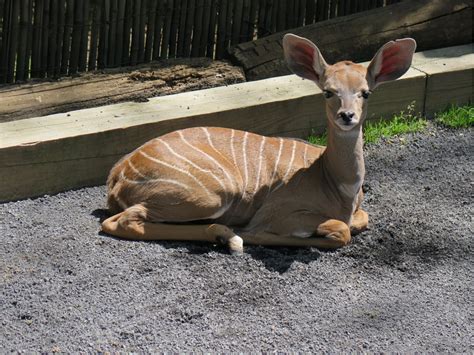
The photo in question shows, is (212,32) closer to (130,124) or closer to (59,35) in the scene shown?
(59,35)

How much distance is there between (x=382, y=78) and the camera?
233 inches

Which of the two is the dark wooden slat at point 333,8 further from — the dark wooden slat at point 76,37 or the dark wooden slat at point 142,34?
the dark wooden slat at point 76,37

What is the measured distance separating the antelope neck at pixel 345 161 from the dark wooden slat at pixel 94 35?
218 centimetres

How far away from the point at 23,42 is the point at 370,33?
2.79 m

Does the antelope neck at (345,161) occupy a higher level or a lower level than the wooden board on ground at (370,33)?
lower

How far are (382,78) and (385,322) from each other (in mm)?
1586

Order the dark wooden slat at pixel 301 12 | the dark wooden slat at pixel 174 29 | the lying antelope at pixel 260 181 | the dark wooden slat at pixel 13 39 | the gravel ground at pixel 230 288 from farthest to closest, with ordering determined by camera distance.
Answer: the dark wooden slat at pixel 301 12
the dark wooden slat at pixel 174 29
the dark wooden slat at pixel 13 39
the lying antelope at pixel 260 181
the gravel ground at pixel 230 288

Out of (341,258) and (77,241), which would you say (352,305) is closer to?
(341,258)

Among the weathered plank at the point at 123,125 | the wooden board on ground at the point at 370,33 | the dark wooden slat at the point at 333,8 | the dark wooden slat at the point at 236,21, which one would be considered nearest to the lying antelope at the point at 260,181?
the weathered plank at the point at 123,125

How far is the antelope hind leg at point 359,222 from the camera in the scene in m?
6.03

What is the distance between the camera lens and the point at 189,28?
757 cm

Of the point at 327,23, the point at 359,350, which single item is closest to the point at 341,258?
the point at 359,350

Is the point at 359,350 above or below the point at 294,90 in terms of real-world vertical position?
below

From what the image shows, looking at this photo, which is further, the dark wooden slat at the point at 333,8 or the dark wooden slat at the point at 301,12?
the dark wooden slat at the point at 333,8
